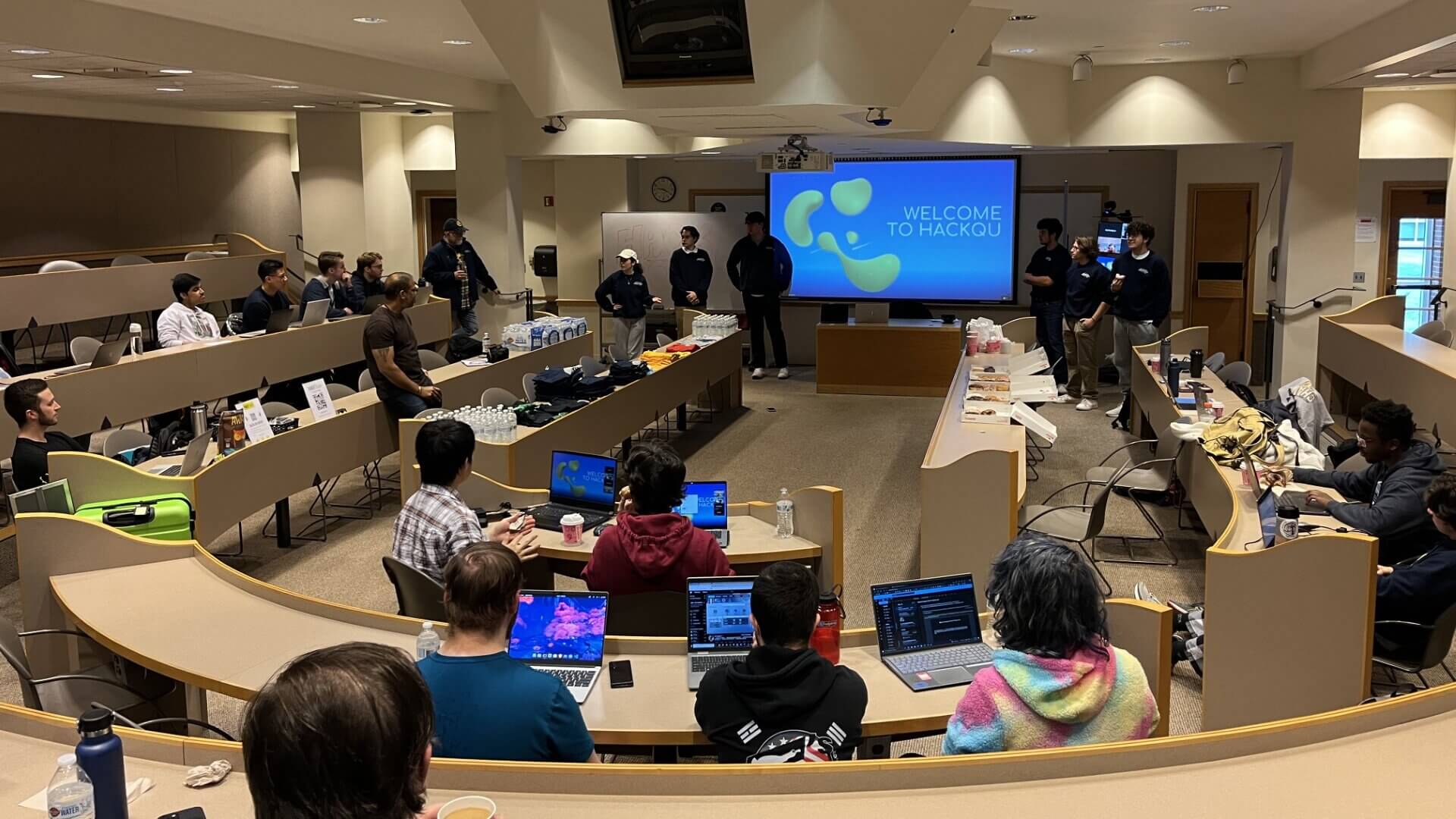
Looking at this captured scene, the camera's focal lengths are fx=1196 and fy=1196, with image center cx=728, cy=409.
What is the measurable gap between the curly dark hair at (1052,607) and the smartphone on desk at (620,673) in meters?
1.15

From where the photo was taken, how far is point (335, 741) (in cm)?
146

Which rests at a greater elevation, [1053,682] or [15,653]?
[1053,682]

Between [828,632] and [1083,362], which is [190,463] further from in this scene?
[1083,362]

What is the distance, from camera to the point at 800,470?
8883mm

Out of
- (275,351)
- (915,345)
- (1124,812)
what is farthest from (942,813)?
(915,345)

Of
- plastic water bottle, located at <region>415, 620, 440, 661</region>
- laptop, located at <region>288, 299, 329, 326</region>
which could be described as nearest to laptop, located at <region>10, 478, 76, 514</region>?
plastic water bottle, located at <region>415, 620, 440, 661</region>

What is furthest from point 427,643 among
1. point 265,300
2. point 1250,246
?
point 1250,246

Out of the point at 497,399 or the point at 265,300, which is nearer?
the point at 497,399

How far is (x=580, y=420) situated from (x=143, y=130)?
10.3 m

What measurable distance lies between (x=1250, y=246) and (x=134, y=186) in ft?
42.9

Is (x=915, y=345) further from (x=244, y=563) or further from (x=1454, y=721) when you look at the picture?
(x=1454, y=721)

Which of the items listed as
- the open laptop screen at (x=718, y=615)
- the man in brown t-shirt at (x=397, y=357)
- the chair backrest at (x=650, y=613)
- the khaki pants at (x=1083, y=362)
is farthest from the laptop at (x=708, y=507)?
the khaki pants at (x=1083, y=362)

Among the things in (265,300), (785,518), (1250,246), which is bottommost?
(785,518)

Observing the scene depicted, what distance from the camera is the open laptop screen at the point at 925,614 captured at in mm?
3537
